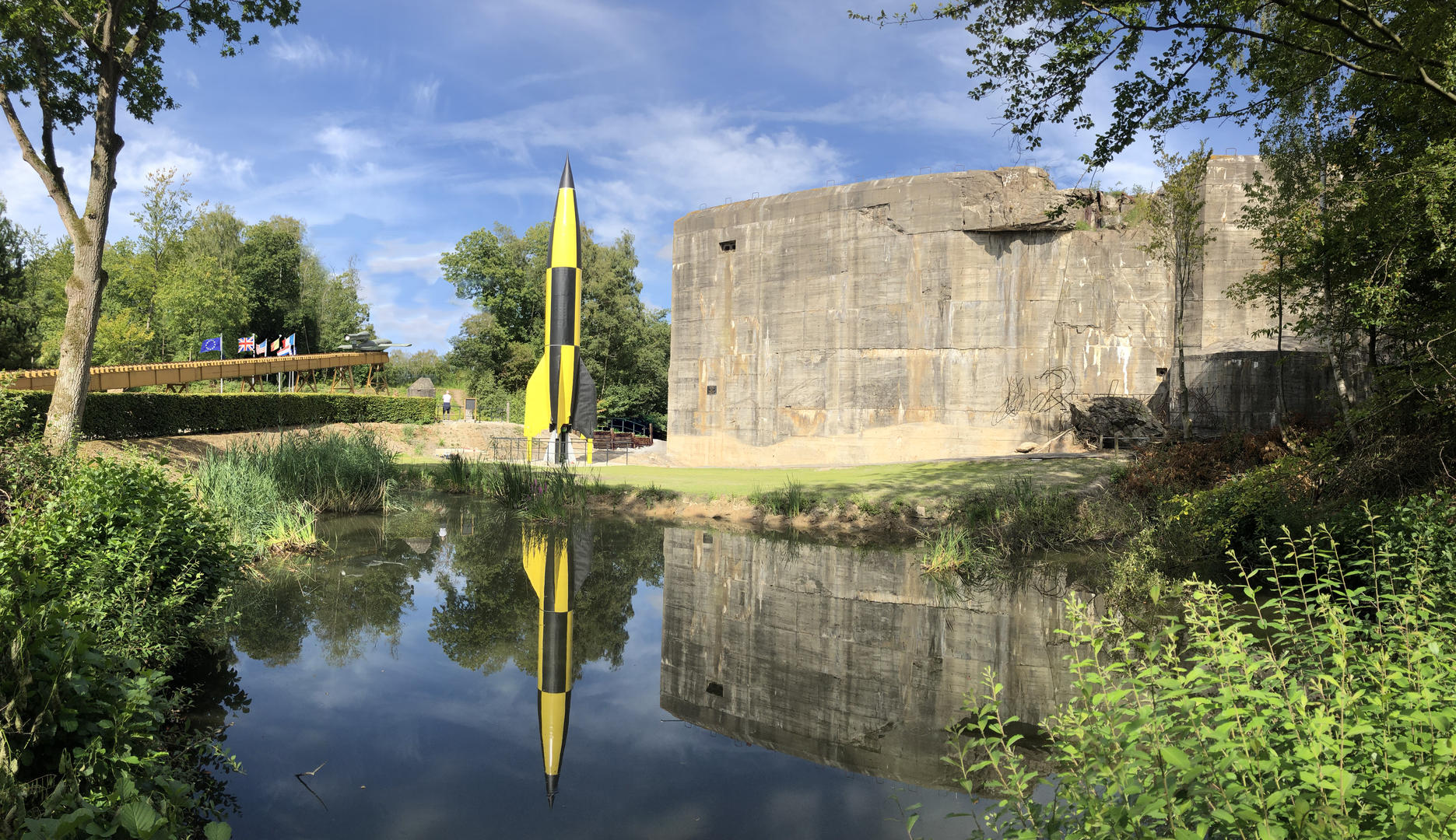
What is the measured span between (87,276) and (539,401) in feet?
33.0

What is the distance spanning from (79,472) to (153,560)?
1238mm

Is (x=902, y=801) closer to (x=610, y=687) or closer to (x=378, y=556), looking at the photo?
(x=610, y=687)

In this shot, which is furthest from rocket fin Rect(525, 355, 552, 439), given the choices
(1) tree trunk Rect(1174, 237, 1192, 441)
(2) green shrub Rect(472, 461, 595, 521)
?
(1) tree trunk Rect(1174, 237, 1192, 441)

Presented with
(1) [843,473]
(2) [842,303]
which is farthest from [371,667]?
(2) [842,303]

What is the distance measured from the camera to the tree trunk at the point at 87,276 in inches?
489

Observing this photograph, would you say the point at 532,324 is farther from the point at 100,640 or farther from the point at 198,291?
the point at 100,640

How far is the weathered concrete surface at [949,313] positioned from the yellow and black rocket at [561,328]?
6.68 metres

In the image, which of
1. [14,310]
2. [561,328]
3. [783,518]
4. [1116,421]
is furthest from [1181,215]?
[14,310]

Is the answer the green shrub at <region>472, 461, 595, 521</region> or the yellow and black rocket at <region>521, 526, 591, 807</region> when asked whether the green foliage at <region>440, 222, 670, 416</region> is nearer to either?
the green shrub at <region>472, 461, 595, 521</region>

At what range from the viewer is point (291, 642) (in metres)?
6.82

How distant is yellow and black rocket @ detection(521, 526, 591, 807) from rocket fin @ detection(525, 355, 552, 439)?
7733 mm

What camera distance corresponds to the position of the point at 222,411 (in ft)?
78.5

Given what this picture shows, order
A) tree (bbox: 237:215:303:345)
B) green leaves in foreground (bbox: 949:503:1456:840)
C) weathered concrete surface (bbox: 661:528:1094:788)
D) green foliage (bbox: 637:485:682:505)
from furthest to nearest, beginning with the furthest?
tree (bbox: 237:215:303:345)
green foliage (bbox: 637:485:682:505)
weathered concrete surface (bbox: 661:528:1094:788)
green leaves in foreground (bbox: 949:503:1456:840)

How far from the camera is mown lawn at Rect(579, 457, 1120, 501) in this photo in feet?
50.7
